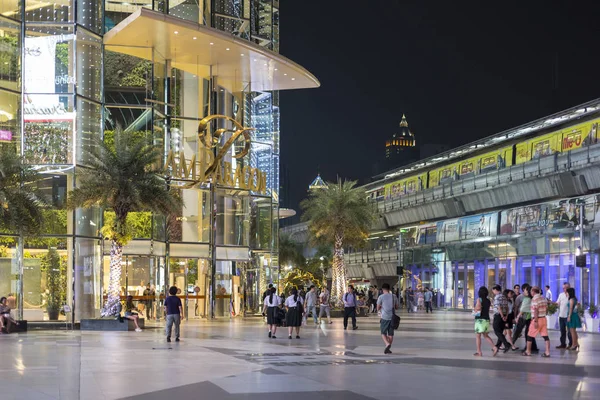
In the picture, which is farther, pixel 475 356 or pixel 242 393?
pixel 475 356

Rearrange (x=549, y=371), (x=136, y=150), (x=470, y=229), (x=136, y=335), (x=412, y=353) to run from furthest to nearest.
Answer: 1. (x=470, y=229)
2. (x=136, y=150)
3. (x=136, y=335)
4. (x=412, y=353)
5. (x=549, y=371)

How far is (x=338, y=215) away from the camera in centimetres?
5738

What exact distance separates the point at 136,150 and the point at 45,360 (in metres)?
16.2

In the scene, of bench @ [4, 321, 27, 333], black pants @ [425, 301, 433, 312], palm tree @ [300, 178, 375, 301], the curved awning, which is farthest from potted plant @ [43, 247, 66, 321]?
black pants @ [425, 301, 433, 312]

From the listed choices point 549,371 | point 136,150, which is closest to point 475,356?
point 549,371

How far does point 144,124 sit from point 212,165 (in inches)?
143

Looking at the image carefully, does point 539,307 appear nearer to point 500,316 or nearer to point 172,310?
point 500,316

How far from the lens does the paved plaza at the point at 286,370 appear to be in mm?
13570

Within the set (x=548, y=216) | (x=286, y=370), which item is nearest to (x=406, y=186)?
(x=548, y=216)

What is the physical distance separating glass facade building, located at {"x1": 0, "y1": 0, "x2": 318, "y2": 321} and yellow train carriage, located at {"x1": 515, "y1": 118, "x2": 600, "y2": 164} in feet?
48.4

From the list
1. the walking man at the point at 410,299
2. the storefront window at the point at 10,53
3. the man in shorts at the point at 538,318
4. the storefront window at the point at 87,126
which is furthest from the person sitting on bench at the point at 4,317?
the walking man at the point at 410,299

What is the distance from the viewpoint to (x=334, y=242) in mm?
58906

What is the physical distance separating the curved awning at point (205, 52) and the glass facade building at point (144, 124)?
8 centimetres

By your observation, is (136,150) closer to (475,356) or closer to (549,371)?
(475,356)
